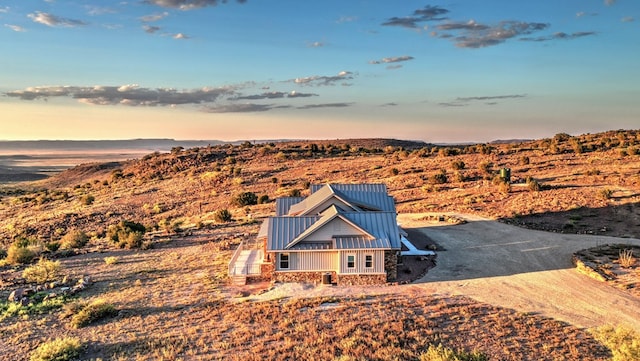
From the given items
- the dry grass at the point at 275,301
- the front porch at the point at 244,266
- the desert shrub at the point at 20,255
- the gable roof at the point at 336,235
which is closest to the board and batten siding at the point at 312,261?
the gable roof at the point at 336,235

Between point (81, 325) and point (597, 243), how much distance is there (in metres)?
29.3

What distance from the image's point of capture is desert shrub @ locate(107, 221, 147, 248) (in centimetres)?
3216

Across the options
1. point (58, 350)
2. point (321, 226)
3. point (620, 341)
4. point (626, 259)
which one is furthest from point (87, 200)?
point (620, 341)

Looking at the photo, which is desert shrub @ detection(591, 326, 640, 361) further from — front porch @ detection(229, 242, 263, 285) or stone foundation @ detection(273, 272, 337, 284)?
front porch @ detection(229, 242, 263, 285)

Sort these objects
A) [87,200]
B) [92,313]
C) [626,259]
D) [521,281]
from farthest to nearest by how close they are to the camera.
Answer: [87,200] < [626,259] < [521,281] < [92,313]

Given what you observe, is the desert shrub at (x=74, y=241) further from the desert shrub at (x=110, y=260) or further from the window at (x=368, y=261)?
the window at (x=368, y=261)

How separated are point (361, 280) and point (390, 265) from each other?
165 cm

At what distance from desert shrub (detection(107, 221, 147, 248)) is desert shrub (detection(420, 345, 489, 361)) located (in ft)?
78.7

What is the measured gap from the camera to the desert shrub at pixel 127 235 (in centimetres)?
3216

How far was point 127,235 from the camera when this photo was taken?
33.4m

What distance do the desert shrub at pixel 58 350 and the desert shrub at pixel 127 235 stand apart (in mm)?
16235

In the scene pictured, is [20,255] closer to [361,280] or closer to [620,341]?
[361,280]

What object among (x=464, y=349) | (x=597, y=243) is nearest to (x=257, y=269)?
(x=464, y=349)

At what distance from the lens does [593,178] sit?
45.8 metres
